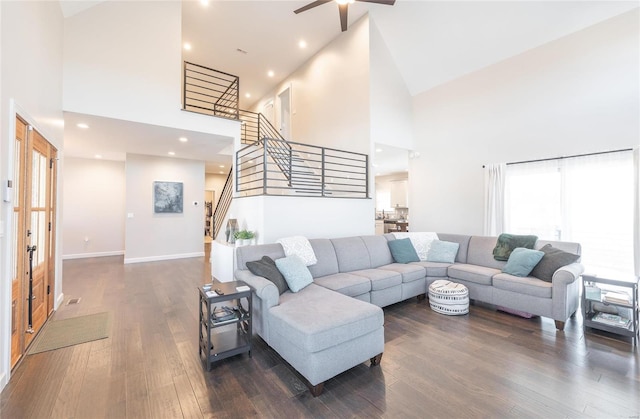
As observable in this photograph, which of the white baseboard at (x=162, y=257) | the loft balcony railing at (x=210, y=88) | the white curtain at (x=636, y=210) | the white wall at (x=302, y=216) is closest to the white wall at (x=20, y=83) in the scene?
the loft balcony railing at (x=210, y=88)

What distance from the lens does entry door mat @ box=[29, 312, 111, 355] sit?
2.64 meters

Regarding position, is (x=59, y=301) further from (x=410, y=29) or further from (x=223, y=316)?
(x=410, y=29)

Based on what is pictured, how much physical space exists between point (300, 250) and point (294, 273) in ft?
1.86

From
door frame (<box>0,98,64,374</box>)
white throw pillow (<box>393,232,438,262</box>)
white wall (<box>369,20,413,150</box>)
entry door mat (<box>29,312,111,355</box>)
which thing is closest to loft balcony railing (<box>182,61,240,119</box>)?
white wall (<box>369,20,413,150</box>)

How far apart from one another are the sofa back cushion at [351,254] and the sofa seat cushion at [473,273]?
121cm

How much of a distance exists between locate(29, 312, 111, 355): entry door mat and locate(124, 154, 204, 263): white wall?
371 cm

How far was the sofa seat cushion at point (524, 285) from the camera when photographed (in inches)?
122

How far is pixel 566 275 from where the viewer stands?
9.75 ft

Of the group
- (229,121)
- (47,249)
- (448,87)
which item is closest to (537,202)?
(448,87)

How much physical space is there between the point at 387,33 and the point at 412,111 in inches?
64.7

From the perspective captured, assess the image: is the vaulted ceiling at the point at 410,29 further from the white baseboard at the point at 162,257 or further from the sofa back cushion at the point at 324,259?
the white baseboard at the point at 162,257

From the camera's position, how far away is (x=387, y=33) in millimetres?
5391

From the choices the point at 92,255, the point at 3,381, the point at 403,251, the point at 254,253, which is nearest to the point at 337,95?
the point at 403,251

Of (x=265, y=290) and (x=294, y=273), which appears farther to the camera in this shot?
(x=294, y=273)
